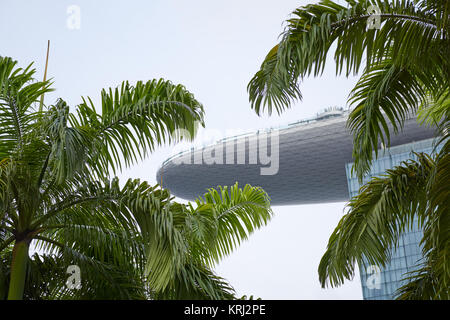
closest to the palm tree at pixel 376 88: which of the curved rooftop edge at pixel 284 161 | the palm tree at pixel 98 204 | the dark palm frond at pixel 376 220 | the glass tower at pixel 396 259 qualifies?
the dark palm frond at pixel 376 220

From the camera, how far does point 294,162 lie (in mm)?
51625

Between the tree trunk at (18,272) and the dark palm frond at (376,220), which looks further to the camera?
the tree trunk at (18,272)

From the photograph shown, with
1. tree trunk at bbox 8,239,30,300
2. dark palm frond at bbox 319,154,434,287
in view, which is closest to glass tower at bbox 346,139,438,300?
dark palm frond at bbox 319,154,434,287

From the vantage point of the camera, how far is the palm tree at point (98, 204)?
17.3 feet

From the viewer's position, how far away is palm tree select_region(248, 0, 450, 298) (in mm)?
4312

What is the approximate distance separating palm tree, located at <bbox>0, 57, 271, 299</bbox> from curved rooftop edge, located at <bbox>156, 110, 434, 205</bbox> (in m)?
40.4

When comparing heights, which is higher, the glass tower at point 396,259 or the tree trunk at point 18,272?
the glass tower at point 396,259

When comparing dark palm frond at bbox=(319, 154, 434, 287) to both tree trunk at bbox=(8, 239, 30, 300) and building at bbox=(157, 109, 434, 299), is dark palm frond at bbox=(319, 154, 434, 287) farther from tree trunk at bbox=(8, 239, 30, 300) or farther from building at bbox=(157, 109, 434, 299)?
building at bbox=(157, 109, 434, 299)

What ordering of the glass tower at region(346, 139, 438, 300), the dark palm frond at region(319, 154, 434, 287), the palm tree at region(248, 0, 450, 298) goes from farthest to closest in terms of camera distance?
the glass tower at region(346, 139, 438, 300)
the dark palm frond at region(319, 154, 434, 287)
the palm tree at region(248, 0, 450, 298)

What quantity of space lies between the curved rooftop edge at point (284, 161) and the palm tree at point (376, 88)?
40.5 meters

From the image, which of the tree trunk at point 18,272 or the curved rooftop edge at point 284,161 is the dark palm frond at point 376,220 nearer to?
the tree trunk at point 18,272

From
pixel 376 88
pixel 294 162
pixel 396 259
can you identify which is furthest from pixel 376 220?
pixel 294 162
